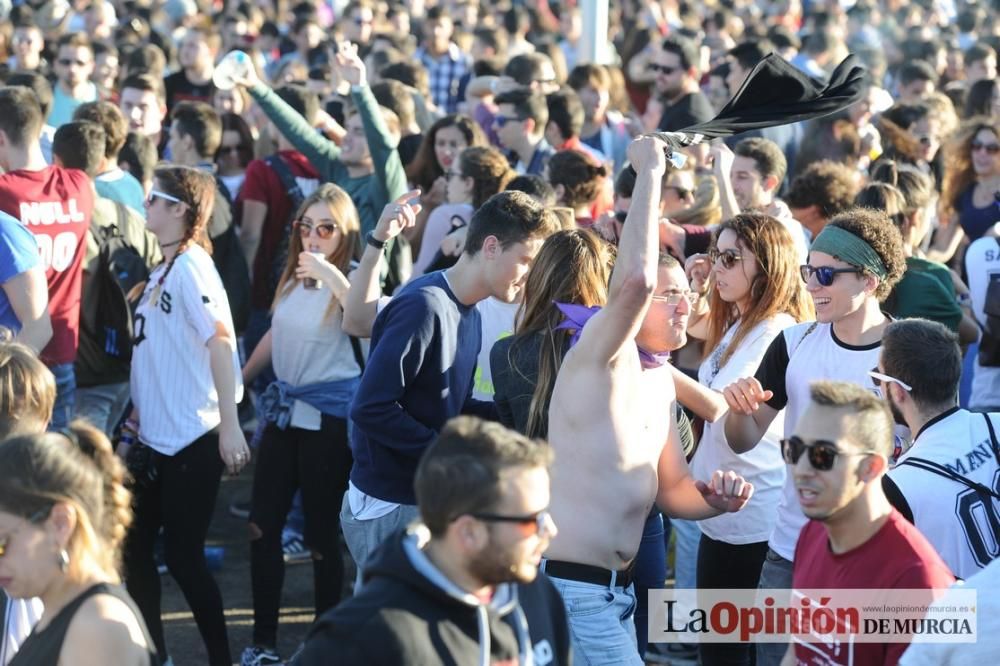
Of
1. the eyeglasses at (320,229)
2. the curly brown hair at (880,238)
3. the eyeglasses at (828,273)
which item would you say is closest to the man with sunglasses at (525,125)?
the eyeglasses at (320,229)

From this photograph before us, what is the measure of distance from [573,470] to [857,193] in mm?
3183

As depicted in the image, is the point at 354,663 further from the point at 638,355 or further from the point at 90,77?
the point at 90,77

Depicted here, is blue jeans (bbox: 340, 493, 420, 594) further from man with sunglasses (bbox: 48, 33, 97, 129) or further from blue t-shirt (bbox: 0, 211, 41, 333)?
man with sunglasses (bbox: 48, 33, 97, 129)

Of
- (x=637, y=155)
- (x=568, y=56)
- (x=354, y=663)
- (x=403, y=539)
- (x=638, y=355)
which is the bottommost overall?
(x=354, y=663)

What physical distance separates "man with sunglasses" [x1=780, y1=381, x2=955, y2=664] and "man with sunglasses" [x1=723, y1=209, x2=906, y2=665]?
0.97 m

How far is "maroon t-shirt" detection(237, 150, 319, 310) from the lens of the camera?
741 centimetres

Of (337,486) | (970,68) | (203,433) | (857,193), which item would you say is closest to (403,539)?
(203,433)

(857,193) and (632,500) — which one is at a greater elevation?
(857,193)

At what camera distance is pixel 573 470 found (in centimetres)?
366

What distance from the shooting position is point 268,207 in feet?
24.3

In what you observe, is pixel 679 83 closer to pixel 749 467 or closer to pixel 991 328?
pixel 991 328

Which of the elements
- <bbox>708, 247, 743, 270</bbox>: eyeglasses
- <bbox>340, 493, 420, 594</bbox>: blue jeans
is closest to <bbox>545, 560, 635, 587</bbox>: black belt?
<bbox>340, 493, 420, 594</bbox>: blue jeans

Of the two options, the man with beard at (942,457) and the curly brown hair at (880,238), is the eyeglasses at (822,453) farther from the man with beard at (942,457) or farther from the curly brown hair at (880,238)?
the curly brown hair at (880,238)

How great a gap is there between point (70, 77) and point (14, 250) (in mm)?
4781
